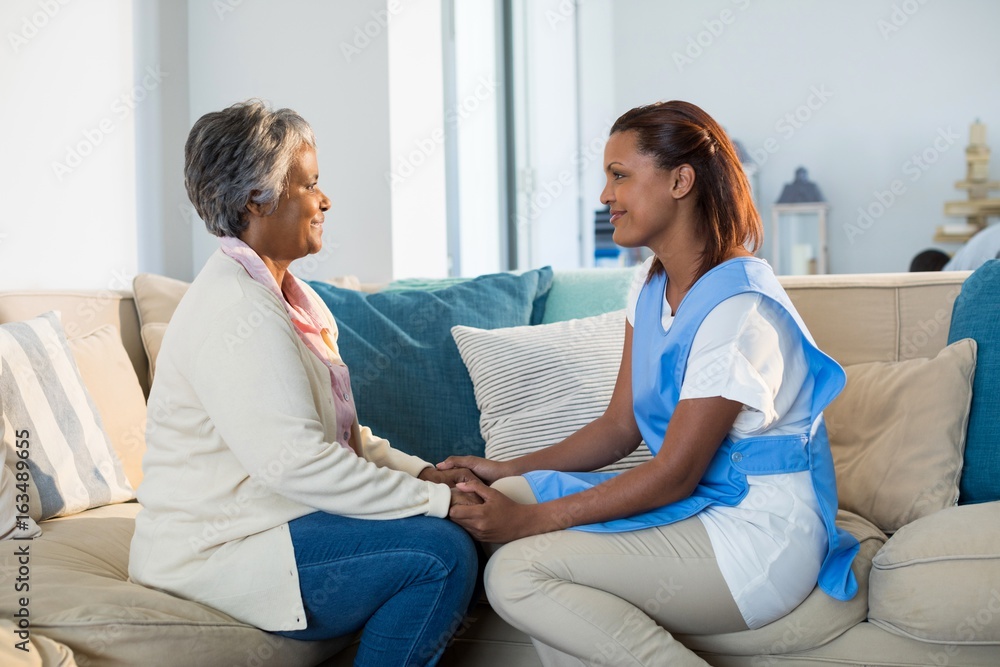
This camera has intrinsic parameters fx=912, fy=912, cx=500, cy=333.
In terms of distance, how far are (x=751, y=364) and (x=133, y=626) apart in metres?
0.95

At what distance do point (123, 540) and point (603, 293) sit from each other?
121 cm

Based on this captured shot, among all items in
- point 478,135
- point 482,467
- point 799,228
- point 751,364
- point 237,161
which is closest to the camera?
point 751,364

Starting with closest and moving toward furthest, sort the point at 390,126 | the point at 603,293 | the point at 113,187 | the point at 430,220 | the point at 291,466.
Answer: the point at 291,466, the point at 603,293, the point at 113,187, the point at 390,126, the point at 430,220

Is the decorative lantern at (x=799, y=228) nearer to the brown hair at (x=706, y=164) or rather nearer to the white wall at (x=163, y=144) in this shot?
the white wall at (x=163, y=144)

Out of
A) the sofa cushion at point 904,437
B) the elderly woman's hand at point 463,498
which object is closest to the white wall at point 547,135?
the sofa cushion at point 904,437

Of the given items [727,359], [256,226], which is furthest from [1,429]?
[727,359]

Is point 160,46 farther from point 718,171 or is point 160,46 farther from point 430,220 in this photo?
point 718,171

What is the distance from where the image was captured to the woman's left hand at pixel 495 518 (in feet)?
4.62

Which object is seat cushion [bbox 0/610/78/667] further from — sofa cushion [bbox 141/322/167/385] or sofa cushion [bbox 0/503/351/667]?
sofa cushion [bbox 141/322/167/385]

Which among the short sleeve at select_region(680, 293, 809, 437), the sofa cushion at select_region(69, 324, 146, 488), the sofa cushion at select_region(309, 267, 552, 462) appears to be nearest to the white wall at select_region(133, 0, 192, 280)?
the sofa cushion at select_region(69, 324, 146, 488)

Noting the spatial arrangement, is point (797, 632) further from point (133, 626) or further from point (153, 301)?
point (153, 301)

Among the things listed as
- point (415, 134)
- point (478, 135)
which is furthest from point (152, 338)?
point (478, 135)

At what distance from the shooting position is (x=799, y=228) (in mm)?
6156

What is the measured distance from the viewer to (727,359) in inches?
53.1
